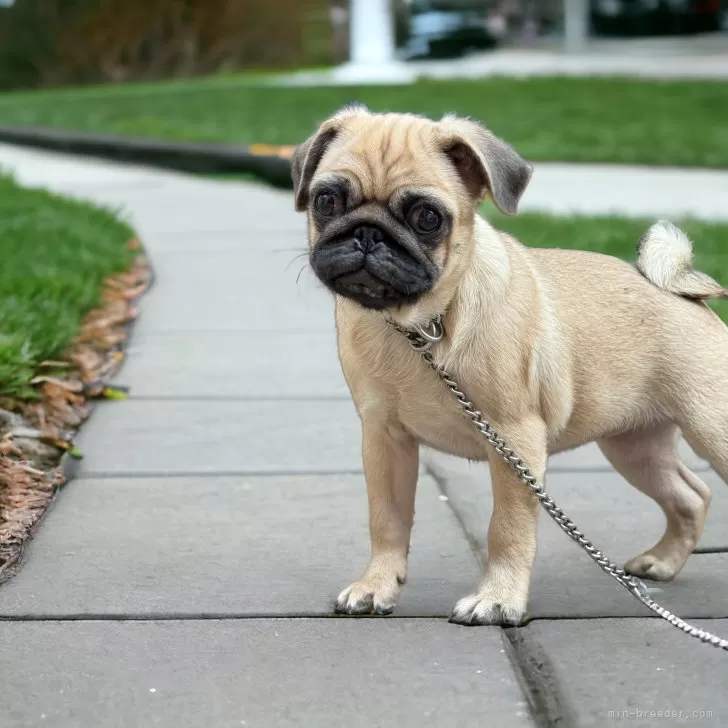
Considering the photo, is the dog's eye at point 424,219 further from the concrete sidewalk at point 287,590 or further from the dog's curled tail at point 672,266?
the dog's curled tail at point 672,266

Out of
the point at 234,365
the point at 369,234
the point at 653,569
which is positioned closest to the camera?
the point at 369,234

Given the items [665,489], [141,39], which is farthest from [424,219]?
[141,39]

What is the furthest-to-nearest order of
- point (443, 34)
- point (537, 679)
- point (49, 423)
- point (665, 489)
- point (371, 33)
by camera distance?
1. point (443, 34)
2. point (371, 33)
3. point (49, 423)
4. point (665, 489)
5. point (537, 679)

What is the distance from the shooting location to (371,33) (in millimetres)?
32781

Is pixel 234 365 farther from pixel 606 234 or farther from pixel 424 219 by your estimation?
pixel 606 234

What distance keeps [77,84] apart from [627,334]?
34684mm

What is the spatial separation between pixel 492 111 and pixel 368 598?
16.7 m

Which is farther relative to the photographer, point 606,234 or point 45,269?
point 606,234

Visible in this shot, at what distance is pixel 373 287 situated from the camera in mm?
3707

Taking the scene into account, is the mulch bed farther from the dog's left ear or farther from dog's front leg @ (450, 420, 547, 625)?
the dog's left ear

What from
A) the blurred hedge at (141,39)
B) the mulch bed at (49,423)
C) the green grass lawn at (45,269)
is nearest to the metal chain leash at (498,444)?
the mulch bed at (49,423)

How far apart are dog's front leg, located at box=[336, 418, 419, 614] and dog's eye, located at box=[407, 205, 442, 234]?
0.66m

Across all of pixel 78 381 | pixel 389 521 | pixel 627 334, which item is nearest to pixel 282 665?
pixel 389 521

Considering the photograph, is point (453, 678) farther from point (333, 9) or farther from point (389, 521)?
point (333, 9)
